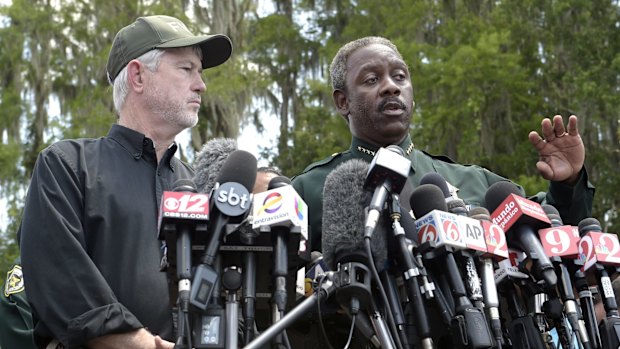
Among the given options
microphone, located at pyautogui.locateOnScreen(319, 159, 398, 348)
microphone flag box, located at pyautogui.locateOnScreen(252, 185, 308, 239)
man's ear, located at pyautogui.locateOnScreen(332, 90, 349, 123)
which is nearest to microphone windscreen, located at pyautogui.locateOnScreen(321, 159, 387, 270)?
microphone, located at pyautogui.locateOnScreen(319, 159, 398, 348)

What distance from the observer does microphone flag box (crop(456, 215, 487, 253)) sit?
346 cm

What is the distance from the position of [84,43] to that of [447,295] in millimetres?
20776

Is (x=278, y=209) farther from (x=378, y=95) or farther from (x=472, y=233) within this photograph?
(x=378, y=95)

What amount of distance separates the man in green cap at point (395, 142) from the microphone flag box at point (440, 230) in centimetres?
97

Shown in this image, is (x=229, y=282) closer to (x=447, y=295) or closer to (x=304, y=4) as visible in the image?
(x=447, y=295)

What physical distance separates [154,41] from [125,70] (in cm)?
21

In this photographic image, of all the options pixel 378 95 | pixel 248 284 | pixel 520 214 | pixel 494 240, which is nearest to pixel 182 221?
pixel 248 284

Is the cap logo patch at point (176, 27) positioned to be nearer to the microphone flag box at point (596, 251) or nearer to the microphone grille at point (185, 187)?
the microphone grille at point (185, 187)

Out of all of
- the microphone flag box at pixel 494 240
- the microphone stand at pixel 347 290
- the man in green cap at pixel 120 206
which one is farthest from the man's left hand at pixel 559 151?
the man in green cap at pixel 120 206

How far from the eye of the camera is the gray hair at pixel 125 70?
4.74 meters

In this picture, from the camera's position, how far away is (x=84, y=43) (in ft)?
75.7

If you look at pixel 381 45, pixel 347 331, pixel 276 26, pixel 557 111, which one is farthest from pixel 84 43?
pixel 347 331

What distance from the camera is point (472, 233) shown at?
11.5 feet

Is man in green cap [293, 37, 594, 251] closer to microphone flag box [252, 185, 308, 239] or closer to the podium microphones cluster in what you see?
the podium microphones cluster
